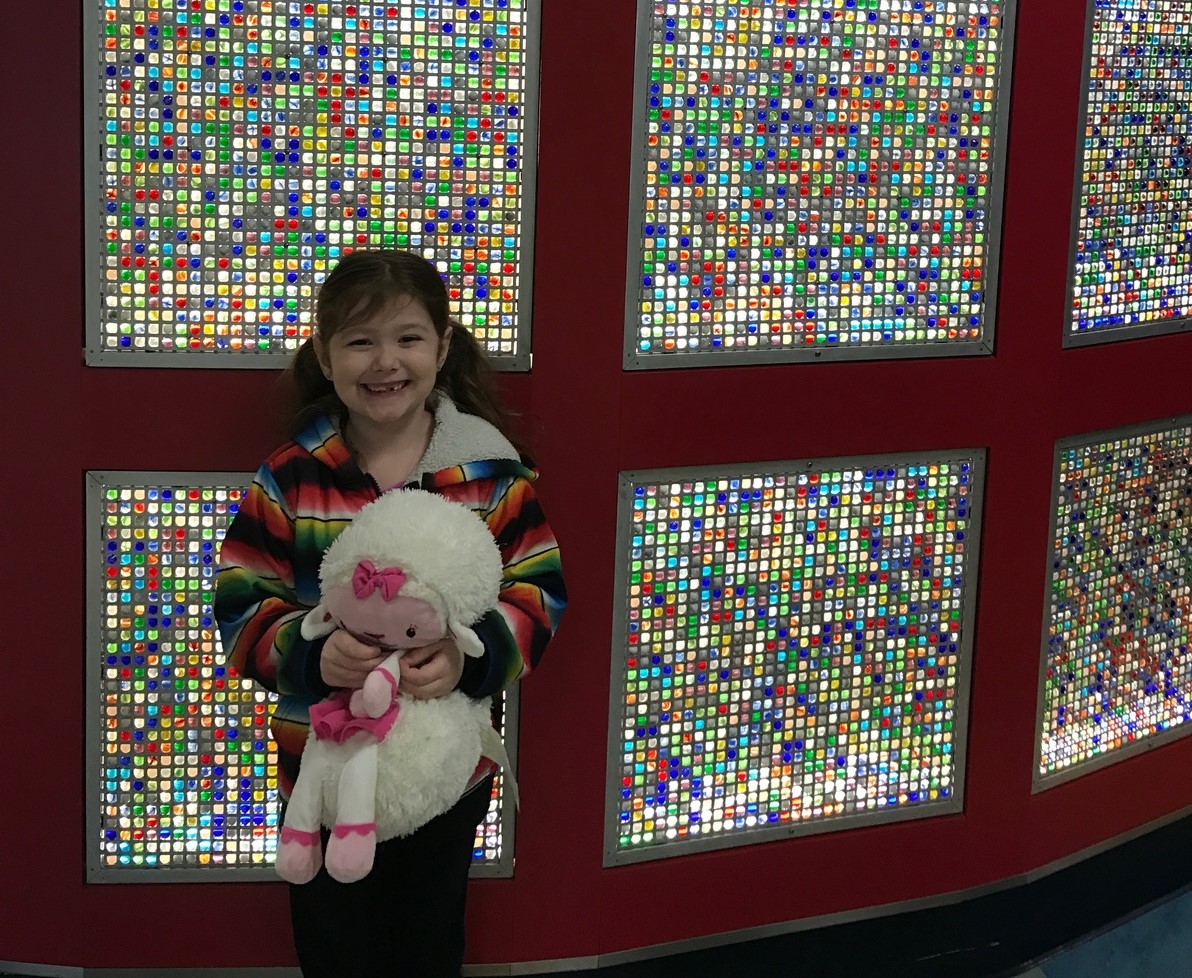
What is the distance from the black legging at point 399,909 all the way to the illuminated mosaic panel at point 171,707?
0.34m

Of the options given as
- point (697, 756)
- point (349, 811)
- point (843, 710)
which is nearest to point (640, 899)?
point (697, 756)

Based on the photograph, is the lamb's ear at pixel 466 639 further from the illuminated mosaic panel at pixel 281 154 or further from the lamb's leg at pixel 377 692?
the illuminated mosaic panel at pixel 281 154

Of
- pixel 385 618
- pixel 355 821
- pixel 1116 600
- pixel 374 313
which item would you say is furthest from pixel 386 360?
pixel 1116 600

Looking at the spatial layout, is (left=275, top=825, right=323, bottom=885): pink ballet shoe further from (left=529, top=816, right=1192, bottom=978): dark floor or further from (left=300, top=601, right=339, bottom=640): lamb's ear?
(left=529, top=816, right=1192, bottom=978): dark floor

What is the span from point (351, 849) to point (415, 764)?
0.40 ft

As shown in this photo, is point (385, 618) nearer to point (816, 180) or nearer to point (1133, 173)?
point (816, 180)

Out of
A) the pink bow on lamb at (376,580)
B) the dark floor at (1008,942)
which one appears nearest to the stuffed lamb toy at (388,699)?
the pink bow on lamb at (376,580)

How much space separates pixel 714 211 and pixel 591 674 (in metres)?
0.73

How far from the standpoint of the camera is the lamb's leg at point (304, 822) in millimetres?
1974

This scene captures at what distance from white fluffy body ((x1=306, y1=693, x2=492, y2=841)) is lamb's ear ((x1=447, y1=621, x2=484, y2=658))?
0.27 ft

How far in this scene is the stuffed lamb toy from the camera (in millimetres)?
1924

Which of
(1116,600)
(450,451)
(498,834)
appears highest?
(450,451)

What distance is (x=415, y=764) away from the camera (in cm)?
196

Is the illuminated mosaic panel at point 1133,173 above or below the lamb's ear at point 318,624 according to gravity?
above
